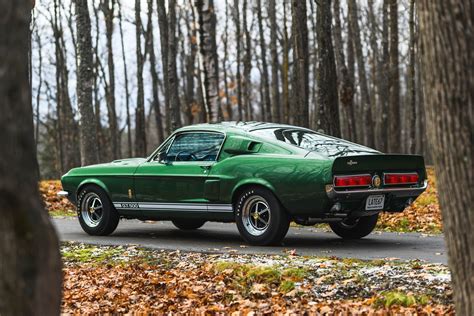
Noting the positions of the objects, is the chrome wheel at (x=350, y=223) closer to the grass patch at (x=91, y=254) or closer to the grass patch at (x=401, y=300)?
the grass patch at (x=91, y=254)

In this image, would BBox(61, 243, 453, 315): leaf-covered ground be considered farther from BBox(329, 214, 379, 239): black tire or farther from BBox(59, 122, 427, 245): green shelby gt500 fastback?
BBox(329, 214, 379, 239): black tire

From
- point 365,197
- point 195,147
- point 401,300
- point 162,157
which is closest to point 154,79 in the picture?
point 162,157

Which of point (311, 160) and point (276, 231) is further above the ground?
point (311, 160)

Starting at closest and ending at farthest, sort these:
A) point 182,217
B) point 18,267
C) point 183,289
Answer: point 18,267 → point 183,289 → point 182,217

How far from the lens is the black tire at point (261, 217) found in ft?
31.4

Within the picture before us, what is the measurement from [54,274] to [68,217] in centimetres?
1230

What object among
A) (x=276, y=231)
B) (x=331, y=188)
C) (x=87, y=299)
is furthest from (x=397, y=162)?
(x=87, y=299)

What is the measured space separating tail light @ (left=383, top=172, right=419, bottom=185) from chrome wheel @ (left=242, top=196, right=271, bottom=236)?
1607 millimetres

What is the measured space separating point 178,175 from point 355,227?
271 centimetres

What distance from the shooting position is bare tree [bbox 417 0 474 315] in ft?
14.0

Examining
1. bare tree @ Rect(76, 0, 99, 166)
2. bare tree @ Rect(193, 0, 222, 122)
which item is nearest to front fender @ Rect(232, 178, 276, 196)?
bare tree @ Rect(193, 0, 222, 122)

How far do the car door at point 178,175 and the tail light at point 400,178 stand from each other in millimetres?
2367

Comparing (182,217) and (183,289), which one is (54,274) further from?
(182,217)

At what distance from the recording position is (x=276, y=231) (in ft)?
31.4
